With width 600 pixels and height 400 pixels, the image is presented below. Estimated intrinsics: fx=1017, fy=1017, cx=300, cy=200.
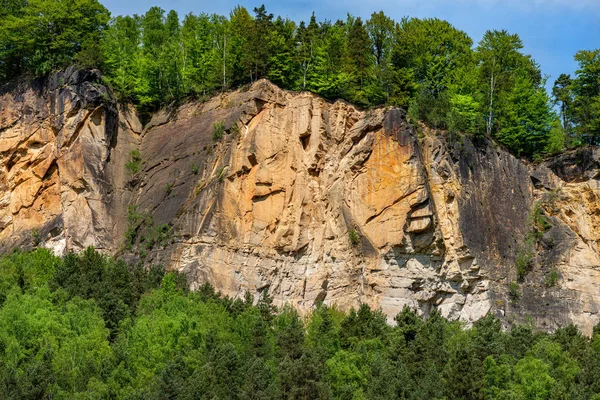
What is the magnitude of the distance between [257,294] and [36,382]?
1597 centimetres

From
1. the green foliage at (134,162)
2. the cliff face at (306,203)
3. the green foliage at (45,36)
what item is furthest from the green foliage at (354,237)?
the green foliage at (45,36)

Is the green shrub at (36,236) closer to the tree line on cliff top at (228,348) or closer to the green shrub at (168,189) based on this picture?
the tree line on cliff top at (228,348)

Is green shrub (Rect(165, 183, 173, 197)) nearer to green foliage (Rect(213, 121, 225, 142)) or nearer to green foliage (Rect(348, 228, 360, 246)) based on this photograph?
green foliage (Rect(213, 121, 225, 142))

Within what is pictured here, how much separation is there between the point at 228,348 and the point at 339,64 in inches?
1013

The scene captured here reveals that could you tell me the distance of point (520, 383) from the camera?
4478cm

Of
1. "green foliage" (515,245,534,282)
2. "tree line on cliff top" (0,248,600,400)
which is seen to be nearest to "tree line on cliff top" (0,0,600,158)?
"green foliage" (515,245,534,282)

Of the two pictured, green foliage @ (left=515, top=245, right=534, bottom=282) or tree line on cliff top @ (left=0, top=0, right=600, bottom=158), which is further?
tree line on cliff top @ (left=0, top=0, right=600, bottom=158)

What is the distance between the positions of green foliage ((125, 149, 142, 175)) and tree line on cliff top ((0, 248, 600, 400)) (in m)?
8.61

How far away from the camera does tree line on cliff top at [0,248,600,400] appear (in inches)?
1673

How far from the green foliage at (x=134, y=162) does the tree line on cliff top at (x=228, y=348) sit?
8.61m

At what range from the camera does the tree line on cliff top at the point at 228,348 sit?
139ft

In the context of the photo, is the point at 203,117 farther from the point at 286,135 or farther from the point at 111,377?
the point at 111,377

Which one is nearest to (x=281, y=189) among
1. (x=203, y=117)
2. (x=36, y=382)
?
(x=203, y=117)

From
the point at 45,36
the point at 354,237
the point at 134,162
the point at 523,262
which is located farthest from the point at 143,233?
the point at 523,262
